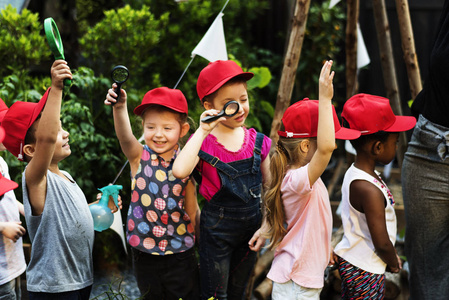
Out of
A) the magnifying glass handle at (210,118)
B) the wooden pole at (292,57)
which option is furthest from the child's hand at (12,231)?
the wooden pole at (292,57)

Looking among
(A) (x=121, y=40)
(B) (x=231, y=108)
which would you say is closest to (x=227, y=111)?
(B) (x=231, y=108)

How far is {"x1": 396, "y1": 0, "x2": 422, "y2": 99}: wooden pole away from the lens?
330 centimetres

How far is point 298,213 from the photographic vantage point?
→ 7.88ft

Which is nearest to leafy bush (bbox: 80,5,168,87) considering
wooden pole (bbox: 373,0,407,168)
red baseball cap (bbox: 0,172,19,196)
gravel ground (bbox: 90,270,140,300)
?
gravel ground (bbox: 90,270,140,300)

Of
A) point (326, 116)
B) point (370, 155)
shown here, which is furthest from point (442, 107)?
point (326, 116)

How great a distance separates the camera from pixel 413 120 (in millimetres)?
2574

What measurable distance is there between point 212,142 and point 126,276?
1.80 meters

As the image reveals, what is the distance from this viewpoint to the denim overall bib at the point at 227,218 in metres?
2.50

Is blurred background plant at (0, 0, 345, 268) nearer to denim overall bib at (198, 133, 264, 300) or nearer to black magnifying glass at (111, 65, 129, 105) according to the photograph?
black magnifying glass at (111, 65, 129, 105)

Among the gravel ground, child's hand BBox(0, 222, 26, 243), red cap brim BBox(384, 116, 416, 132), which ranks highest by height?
red cap brim BBox(384, 116, 416, 132)

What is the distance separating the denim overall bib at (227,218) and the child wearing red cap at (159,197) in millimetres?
108

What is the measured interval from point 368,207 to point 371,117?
41 centimetres

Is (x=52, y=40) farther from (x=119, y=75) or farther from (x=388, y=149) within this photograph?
(x=388, y=149)

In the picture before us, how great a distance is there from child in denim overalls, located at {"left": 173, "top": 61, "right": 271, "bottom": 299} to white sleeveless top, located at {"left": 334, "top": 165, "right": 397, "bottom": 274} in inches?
15.3
